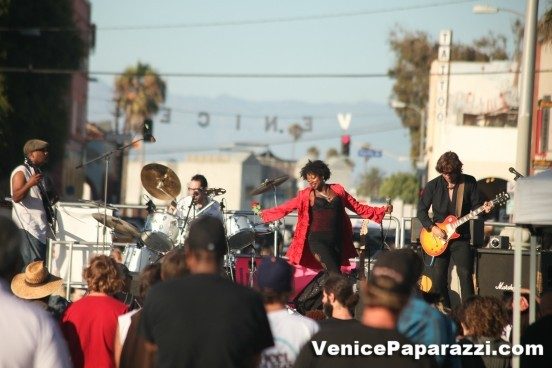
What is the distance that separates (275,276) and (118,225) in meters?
9.61

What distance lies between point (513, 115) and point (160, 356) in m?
40.9

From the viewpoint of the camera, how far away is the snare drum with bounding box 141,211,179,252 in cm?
1658

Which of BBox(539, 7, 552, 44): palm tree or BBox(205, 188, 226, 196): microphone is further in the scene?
BBox(539, 7, 552, 44): palm tree

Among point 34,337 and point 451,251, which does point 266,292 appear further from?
point 451,251

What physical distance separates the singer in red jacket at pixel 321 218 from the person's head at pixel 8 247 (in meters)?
8.91

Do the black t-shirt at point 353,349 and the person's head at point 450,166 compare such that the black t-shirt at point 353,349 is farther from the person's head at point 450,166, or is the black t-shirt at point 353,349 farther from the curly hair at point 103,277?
the person's head at point 450,166

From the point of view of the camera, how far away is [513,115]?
46594 millimetres

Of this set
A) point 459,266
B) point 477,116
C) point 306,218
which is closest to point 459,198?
point 459,266

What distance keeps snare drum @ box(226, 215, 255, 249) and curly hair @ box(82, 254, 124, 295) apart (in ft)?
26.2

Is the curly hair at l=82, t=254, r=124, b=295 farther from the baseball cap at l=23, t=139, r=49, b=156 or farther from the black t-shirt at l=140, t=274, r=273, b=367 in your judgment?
the baseball cap at l=23, t=139, r=49, b=156

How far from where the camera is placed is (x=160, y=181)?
57.4 feet

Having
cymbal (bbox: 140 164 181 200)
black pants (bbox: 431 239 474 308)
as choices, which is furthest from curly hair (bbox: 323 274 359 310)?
cymbal (bbox: 140 164 181 200)

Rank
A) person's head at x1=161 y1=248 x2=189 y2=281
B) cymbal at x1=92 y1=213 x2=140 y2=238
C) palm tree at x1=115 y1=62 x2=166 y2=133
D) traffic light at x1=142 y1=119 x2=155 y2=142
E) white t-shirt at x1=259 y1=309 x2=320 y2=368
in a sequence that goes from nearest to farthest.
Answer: white t-shirt at x1=259 y1=309 x2=320 y2=368, person's head at x1=161 y1=248 x2=189 y2=281, cymbal at x1=92 y1=213 x2=140 y2=238, traffic light at x1=142 y1=119 x2=155 y2=142, palm tree at x1=115 y1=62 x2=166 y2=133

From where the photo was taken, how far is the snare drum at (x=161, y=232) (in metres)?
16.6
